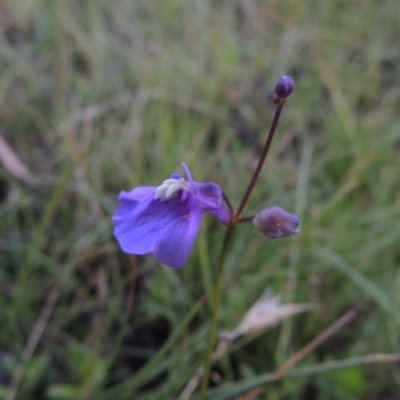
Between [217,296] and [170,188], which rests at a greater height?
[170,188]

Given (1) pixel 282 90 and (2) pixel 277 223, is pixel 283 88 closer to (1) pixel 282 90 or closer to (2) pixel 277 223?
(1) pixel 282 90

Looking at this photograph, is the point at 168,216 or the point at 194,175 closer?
the point at 168,216

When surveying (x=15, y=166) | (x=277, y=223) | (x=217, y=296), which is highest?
(x=15, y=166)

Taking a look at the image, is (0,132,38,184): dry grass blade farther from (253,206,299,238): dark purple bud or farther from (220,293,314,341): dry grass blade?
(253,206,299,238): dark purple bud

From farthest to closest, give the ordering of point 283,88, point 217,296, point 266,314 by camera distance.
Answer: point 266,314 → point 217,296 → point 283,88

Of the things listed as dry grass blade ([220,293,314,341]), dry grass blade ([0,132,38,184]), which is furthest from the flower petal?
dry grass blade ([0,132,38,184])

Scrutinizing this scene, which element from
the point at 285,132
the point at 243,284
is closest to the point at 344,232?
the point at 243,284

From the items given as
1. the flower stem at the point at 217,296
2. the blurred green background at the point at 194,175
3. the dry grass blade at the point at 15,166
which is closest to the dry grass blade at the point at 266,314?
the blurred green background at the point at 194,175

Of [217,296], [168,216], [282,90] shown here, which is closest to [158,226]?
[168,216]

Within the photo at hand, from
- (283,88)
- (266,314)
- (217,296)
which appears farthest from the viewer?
(266,314)
